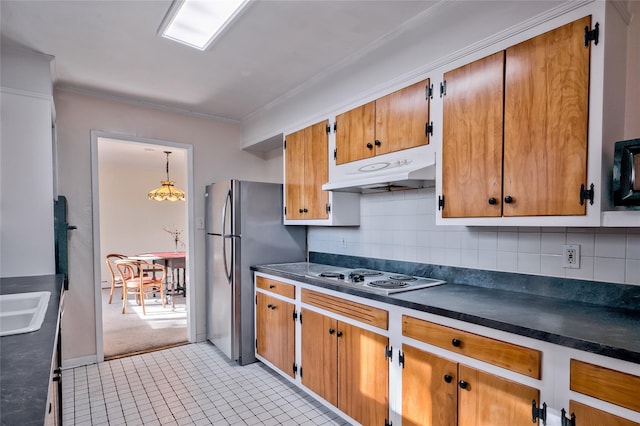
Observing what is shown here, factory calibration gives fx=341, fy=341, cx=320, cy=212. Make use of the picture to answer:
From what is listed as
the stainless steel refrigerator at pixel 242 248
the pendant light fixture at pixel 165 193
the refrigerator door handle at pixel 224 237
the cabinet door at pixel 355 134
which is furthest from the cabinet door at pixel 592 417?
the pendant light fixture at pixel 165 193

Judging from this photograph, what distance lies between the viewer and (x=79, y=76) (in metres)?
2.79

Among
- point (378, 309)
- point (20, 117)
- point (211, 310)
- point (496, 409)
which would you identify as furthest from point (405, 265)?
point (20, 117)

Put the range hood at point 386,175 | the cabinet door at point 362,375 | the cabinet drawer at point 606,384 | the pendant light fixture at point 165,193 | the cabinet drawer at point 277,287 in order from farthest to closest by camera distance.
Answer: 1. the pendant light fixture at point 165,193
2. the cabinet drawer at point 277,287
3. the range hood at point 386,175
4. the cabinet door at point 362,375
5. the cabinet drawer at point 606,384

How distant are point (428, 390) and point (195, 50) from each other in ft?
8.25

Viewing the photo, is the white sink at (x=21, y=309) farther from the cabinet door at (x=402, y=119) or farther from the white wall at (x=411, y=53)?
the white wall at (x=411, y=53)

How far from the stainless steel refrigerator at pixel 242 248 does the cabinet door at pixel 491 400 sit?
205cm

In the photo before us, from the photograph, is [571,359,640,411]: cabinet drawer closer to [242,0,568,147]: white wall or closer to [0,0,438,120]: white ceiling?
[242,0,568,147]: white wall

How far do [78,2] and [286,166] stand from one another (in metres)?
1.81

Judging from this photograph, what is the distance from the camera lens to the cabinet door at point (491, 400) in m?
1.28

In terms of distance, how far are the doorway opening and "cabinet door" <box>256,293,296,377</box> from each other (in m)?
1.07

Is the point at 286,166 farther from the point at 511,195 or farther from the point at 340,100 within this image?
the point at 511,195

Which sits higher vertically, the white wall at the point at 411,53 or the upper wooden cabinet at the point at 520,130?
the white wall at the point at 411,53

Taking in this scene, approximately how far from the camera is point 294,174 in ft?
10.1

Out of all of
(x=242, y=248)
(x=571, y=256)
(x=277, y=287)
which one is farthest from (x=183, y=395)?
(x=571, y=256)
